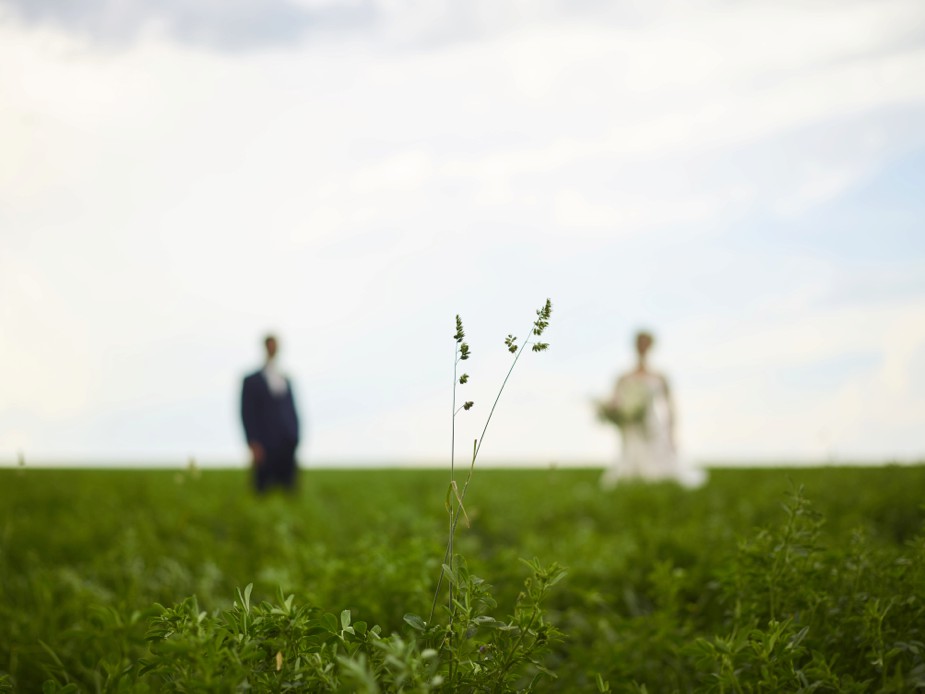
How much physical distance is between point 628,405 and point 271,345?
610 cm

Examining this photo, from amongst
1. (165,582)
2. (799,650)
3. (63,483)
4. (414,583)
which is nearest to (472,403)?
(799,650)

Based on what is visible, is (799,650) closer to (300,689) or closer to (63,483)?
(300,689)

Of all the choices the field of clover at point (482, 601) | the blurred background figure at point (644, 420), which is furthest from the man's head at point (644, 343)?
the field of clover at point (482, 601)

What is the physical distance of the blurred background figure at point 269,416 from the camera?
1302 cm

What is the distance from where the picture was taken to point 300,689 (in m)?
2.04

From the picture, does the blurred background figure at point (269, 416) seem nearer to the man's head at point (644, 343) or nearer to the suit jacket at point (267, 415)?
the suit jacket at point (267, 415)

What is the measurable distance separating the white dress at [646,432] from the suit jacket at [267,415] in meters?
5.35

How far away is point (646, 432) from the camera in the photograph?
579 inches

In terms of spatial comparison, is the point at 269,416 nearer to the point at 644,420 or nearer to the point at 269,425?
the point at 269,425

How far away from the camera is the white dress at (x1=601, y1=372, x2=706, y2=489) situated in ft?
47.6

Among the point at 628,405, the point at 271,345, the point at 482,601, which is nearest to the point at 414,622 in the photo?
the point at 482,601

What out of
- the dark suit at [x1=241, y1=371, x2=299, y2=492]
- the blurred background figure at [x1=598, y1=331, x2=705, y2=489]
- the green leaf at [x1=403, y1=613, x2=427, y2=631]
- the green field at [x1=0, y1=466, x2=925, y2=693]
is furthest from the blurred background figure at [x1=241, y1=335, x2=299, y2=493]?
the green leaf at [x1=403, y1=613, x2=427, y2=631]

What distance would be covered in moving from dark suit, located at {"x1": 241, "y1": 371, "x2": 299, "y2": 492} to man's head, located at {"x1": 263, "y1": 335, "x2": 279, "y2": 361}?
13.6 inches

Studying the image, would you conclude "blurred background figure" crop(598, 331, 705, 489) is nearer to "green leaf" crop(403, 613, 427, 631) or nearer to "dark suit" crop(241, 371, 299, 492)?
"dark suit" crop(241, 371, 299, 492)
